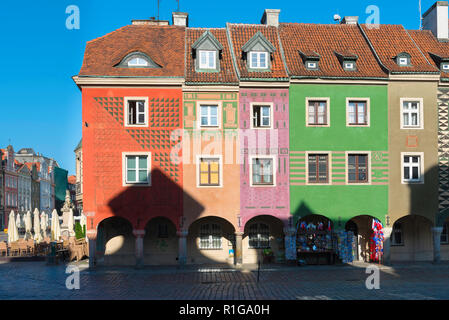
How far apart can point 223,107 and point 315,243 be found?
29.0 ft

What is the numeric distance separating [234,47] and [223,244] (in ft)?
36.5

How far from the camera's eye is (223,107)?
1075 inches

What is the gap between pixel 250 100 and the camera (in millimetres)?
27422

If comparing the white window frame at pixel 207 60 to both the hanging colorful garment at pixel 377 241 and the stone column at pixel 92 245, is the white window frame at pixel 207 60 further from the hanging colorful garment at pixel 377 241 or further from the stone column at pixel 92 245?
the hanging colorful garment at pixel 377 241

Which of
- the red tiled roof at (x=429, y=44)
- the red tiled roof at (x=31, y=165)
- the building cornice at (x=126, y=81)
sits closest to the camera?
the building cornice at (x=126, y=81)

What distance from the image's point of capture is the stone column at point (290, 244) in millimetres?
27109

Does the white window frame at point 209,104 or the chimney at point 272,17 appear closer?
the white window frame at point 209,104

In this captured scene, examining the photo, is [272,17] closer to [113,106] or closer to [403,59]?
[403,59]

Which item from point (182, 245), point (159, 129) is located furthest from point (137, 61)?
point (182, 245)

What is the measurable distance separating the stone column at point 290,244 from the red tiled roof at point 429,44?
12.4 m

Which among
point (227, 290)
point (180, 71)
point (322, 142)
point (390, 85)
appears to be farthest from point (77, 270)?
point (390, 85)

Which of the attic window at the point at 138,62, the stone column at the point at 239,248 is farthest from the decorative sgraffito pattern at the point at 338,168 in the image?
the attic window at the point at 138,62

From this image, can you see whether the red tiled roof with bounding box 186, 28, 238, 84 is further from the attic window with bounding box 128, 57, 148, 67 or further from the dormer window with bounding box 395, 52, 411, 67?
the dormer window with bounding box 395, 52, 411, 67
